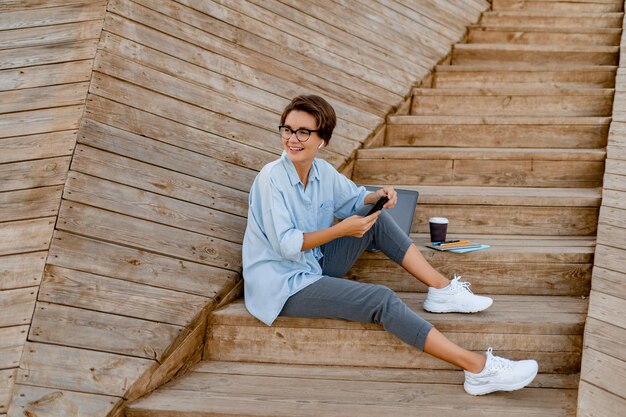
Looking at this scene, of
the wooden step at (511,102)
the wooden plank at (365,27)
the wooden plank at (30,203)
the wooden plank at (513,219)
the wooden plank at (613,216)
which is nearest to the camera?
the wooden plank at (30,203)

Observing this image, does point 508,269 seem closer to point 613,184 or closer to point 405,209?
point 405,209

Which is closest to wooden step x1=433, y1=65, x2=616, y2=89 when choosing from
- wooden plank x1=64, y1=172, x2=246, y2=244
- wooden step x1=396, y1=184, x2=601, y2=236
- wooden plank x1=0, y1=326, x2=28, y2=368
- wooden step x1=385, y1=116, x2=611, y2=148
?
wooden step x1=385, y1=116, x2=611, y2=148

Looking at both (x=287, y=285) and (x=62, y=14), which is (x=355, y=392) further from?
(x=62, y=14)

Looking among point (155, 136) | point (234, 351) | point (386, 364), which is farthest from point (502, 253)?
point (155, 136)

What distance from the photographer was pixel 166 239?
229 cm

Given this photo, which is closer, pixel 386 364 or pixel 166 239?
pixel 386 364

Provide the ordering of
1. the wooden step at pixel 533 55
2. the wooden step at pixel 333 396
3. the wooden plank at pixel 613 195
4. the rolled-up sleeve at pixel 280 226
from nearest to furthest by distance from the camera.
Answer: the wooden step at pixel 333 396
the rolled-up sleeve at pixel 280 226
the wooden plank at pixel 613 195
the wooden step at pixel 533 55

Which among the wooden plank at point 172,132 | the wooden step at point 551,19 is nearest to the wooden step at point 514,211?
the wooden plank at point 172,132

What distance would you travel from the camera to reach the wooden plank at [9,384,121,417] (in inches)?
70.1

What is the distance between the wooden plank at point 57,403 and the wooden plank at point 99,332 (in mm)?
153

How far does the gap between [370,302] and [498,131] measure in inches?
60.8

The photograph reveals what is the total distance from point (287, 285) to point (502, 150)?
142 cm

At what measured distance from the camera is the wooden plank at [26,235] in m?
2.09

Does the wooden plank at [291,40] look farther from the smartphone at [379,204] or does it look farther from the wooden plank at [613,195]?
the smartphone at [379,204]
